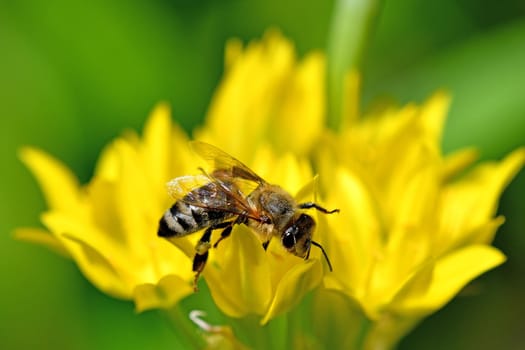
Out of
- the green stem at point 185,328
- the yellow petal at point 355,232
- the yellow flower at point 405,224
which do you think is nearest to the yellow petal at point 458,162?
the yellow flower at point 405,224

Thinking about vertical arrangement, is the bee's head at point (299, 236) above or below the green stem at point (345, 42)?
below

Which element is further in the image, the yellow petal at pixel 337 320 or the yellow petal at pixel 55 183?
the yellow petal at pixel 55 183

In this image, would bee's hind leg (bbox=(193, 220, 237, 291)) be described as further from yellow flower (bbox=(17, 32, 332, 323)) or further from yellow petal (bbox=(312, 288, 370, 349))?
yellow petal (bbox=(312, 288, 370, 349))

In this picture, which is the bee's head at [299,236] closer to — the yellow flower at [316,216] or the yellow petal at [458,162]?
the yellow flower at [316,216]

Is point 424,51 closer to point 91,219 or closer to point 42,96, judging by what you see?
point 42,96

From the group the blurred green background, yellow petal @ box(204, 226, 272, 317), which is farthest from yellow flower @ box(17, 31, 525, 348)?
the blurred green background

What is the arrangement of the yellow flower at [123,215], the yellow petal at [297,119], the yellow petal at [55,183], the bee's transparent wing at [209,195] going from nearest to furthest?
the bee's transparent wing at [209,195]
the yellow flower at [123,215]
the yellow petal at [55,183]
the yellow petal at [297,119]
